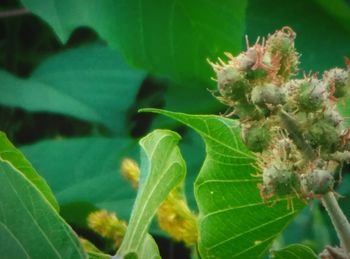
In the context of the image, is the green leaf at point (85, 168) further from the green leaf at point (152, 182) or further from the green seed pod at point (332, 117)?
the green seed pod at point (332, 117)

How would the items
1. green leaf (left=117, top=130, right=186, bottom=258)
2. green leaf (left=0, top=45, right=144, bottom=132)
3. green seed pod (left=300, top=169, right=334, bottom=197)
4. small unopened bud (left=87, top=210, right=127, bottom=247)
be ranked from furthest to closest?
green leaf (left=0, top=45, right=144, bottom=132) → small unopened bud (left=87, top=210, right=127, bottom=247) → green leaf (left=117, top=130, right=186, bottom=258) → green seed pod (left=300, top=169, right=334, bottom=197)

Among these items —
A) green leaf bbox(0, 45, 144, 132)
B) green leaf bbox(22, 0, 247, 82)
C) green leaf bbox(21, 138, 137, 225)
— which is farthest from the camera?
green leaf bbox(0, 45, 144, 132)

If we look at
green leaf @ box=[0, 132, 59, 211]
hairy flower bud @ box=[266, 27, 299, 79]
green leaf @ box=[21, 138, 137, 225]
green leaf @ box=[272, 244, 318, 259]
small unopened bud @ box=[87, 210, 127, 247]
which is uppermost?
hairy flower bud @ box=[266, 27, 299, 79]

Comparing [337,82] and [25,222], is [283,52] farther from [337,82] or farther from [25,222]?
[25,222]

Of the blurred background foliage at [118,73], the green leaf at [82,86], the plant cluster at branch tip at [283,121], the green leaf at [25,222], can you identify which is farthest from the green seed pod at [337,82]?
the green leaf at [82,86]

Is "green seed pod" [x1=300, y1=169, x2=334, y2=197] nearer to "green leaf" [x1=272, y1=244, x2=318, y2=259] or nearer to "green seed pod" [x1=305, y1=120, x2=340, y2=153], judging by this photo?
"green seed pod" [x1=305, y1=120, x2=340, y2=153]

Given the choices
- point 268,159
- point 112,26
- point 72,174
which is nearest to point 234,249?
point 268,159

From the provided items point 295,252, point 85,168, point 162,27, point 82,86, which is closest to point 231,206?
point 295,252

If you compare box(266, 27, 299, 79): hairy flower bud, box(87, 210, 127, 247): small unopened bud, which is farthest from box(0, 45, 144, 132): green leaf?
box(266, 27, 299, 79): hairy flower bud
